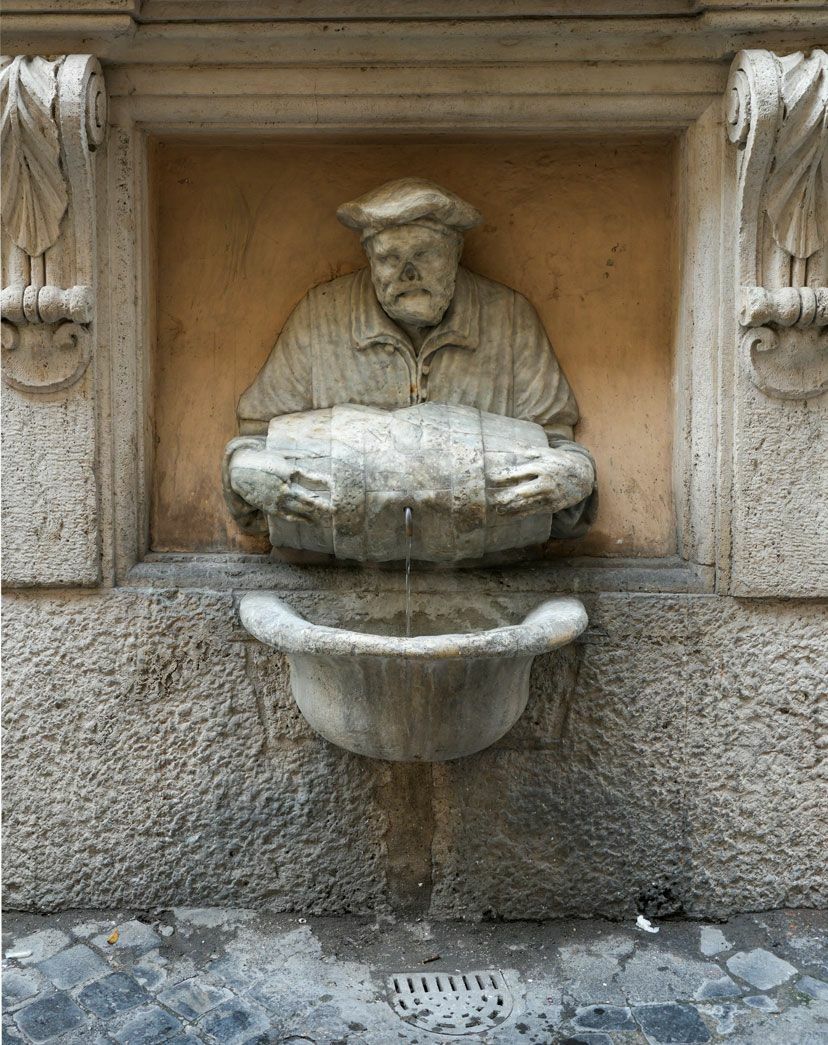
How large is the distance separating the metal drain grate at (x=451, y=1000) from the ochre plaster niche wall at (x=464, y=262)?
45.5 inches

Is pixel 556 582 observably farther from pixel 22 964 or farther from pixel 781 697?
pixel 22 964

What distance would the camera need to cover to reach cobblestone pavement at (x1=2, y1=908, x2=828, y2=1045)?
224 centimetres

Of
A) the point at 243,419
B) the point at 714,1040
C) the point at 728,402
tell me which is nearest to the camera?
the point at 714,1040

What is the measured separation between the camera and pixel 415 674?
7.38 feet

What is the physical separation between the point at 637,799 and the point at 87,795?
1.43 meters

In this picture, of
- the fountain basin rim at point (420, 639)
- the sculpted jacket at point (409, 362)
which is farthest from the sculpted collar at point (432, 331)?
the fountain basin rim at point (420, 639)

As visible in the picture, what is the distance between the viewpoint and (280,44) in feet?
8.36

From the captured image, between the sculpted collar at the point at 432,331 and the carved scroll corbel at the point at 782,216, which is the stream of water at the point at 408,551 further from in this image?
the carved scroll corbel at the point at 782,216

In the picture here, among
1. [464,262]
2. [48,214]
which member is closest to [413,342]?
[464,262]

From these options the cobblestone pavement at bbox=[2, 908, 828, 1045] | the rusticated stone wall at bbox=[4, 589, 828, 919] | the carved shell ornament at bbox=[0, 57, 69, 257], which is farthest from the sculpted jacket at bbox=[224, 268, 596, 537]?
the cobblestone pavement at bbox=[2, 908, 828, 1045]

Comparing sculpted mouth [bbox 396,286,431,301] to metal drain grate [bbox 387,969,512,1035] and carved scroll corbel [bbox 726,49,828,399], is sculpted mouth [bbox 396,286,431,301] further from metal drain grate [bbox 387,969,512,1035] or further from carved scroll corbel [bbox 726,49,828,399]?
metal drain grate [bbox 387,969,512,1035]

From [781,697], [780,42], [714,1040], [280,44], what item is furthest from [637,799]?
[280,44]

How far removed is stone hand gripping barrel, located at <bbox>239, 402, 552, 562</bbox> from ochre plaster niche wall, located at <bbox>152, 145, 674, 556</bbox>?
406 mm

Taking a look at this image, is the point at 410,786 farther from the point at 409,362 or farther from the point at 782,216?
the point at 782,216
